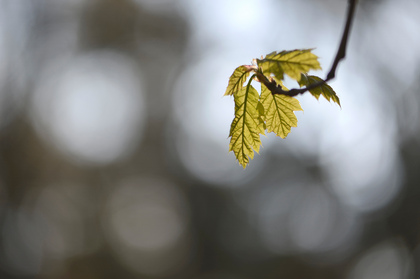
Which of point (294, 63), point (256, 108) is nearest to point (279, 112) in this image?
point (256, 108)

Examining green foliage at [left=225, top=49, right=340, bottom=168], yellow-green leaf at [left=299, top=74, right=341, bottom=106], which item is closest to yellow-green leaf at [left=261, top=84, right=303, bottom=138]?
green foliage at [left=225, top=49, right=340, bottom=168]

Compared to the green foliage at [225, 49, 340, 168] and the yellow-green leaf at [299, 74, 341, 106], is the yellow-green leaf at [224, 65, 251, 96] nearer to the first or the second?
the green foliage at [225, 49, 340, 168]

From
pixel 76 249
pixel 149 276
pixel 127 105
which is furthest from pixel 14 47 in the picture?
pixel 149 276

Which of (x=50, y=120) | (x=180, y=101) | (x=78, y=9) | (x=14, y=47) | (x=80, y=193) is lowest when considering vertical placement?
(x=80, y=193)

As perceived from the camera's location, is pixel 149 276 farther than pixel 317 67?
Yes

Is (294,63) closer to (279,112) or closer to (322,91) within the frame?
(322,91)

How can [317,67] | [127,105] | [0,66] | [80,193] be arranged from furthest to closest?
1. [127,105]
2. [80,193]
3. [0,66]
4. [317,67]

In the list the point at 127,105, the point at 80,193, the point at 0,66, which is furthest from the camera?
the point at 127,105

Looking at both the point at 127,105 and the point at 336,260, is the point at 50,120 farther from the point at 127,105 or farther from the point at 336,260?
the point at 336,260
